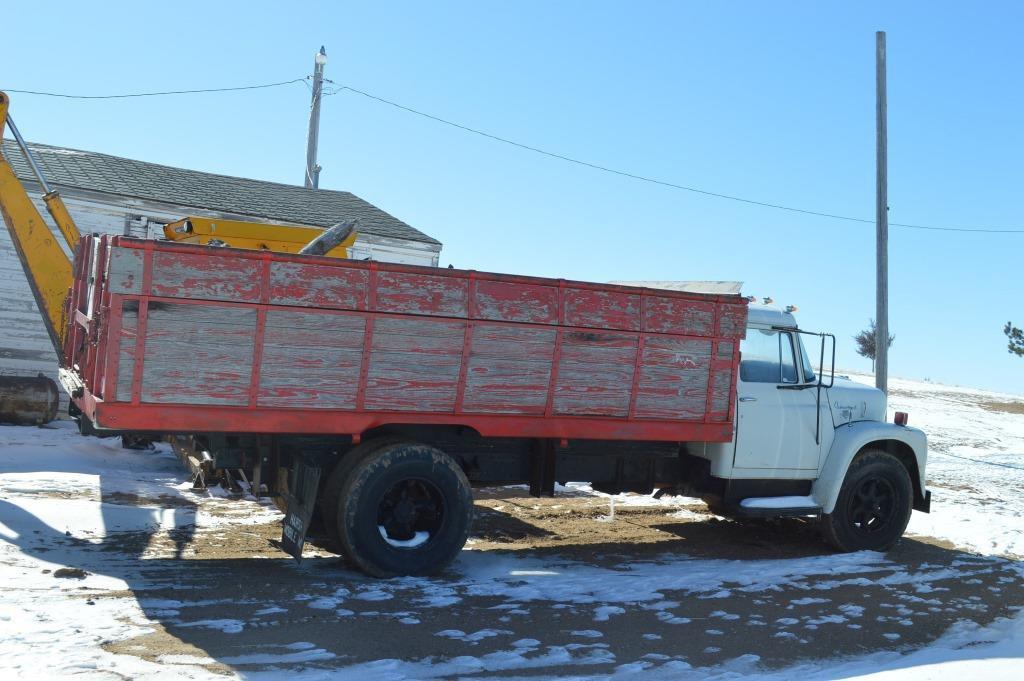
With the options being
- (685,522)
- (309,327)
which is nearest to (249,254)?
(309,327)

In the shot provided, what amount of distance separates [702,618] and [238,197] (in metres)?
13.7

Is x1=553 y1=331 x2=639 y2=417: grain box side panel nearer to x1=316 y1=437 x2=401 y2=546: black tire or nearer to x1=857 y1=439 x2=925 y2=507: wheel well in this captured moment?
x1=316 y1=437 x2=401 y2=546: black tire

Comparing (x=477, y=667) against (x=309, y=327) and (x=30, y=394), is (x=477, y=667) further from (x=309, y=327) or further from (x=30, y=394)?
(x=30, y=394)

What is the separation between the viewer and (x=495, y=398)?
7.67 m

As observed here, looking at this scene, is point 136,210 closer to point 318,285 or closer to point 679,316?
point 318,285

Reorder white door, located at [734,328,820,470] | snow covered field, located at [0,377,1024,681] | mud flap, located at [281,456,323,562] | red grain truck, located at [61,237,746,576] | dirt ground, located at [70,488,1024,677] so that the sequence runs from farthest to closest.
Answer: white door, located at [734,328,820,470] → mud flap, located at [281,456,323,562] → red grain truck, located at [61,237,746,576] → dirt ground, located at [70,488,1024,677] → snow covered field, located at [0,377,1024,681]

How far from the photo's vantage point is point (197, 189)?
17.6 metres

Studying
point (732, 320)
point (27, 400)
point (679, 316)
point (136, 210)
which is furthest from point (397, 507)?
point (136, 210)

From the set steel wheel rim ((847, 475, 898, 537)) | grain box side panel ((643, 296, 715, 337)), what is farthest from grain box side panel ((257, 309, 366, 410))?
steel wheel rim ((847, 475, 898, 537))

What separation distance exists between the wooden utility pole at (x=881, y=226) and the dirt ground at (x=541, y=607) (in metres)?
6.88

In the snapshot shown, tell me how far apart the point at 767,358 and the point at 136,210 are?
35.9ft

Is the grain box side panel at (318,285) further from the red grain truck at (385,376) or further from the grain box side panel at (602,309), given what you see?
the grain box side panel at (602,309)

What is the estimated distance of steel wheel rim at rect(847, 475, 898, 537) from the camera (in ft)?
30.9

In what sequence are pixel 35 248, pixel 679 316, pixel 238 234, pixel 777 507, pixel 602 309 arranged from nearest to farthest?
pixel 602 309
pixel 679 316
pixel 777 507
pixel 238 234
pixel 35 248
